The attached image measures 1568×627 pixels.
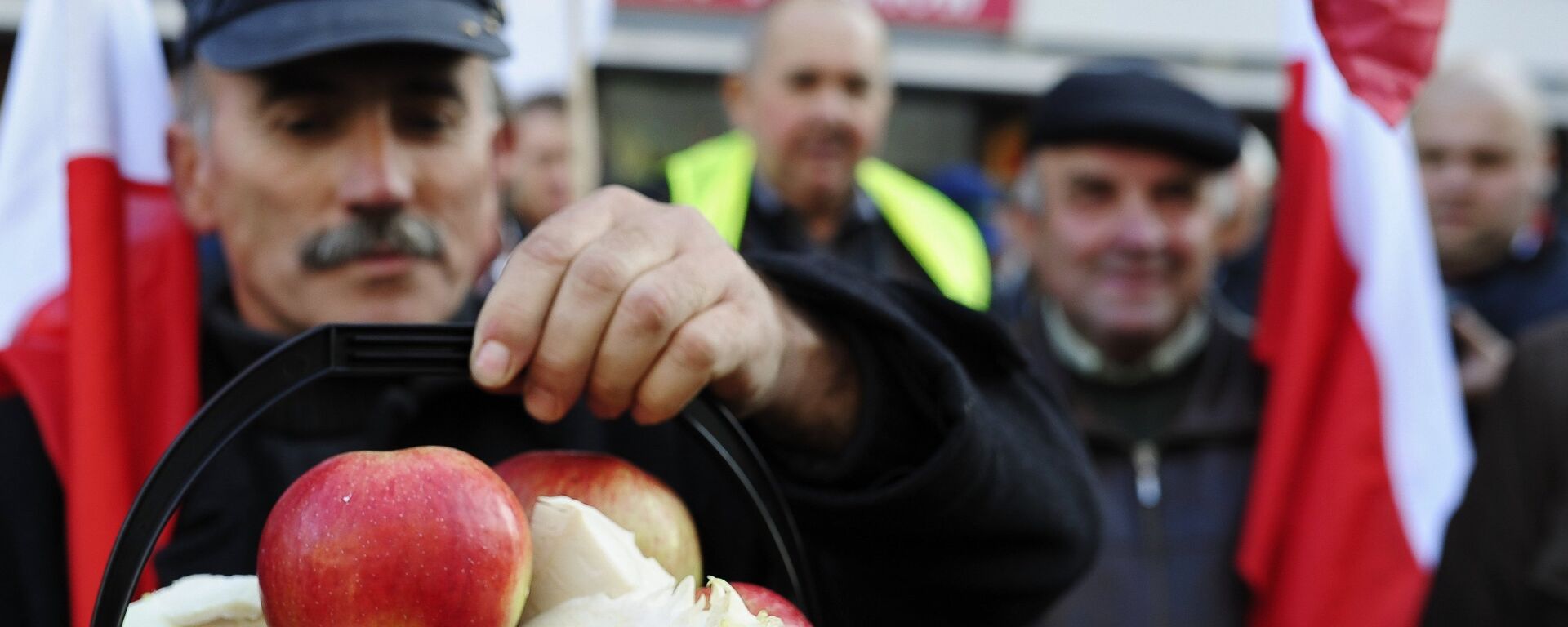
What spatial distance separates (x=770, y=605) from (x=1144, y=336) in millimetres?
2000

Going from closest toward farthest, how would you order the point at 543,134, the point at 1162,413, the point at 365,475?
the point at 365,475
the point at 1162,413
the point at 543,134

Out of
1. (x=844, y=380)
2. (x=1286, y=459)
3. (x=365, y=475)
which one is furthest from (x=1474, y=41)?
(x=365, y=475)

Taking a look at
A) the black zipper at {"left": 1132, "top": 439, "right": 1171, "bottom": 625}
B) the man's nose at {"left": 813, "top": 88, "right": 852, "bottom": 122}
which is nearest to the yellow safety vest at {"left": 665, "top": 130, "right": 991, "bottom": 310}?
the man's nose at {"left": 813, "top": 88, "right": 852, "bottom": 122}

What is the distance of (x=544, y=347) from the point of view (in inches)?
39.0

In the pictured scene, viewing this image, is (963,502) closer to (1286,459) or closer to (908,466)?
(908,466)

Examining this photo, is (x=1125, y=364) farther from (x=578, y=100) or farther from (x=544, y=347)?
(x=544, y=347)

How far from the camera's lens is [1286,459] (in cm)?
249

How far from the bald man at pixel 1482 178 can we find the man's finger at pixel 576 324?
9.23 ft

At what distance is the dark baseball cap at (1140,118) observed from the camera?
2.73 metres

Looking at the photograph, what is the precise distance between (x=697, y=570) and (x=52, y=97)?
124 cm

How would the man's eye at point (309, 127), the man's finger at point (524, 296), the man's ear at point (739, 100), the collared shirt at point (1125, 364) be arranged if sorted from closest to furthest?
the man's finger at point (524, 296), the man's eye at point (309, 127), the collared shirt at point (1125, 364), the man's ear at point (739, 100)

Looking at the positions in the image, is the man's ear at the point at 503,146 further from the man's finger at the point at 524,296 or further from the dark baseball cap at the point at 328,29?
the man's finger at the point at 524,296

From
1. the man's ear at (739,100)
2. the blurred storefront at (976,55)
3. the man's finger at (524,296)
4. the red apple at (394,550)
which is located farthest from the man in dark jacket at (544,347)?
the blurred storefront at (976,55)

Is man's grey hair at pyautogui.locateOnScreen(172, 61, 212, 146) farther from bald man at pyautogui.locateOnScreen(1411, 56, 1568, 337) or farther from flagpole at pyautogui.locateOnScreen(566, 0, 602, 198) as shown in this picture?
bald man at pyautogui.locateOnScreen(1411, 56, 1568, 337)
